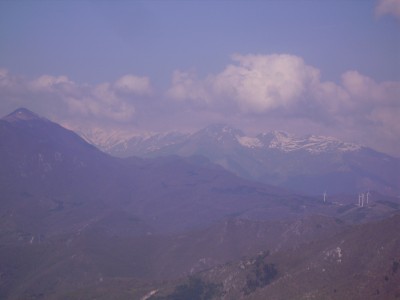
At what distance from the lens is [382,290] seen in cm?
19812

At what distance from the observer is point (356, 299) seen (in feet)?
642

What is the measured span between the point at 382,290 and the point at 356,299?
35.3ft
